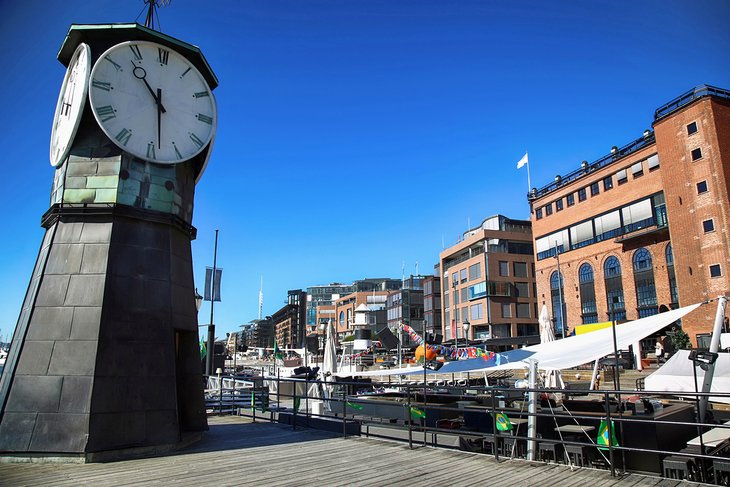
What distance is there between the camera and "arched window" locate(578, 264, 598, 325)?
53125mm

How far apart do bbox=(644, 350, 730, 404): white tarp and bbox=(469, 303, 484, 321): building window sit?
59.4 m

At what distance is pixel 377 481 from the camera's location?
22.7ft

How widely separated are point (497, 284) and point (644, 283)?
25929 millimetres

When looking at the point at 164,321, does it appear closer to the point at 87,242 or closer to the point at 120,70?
the point at 87,242

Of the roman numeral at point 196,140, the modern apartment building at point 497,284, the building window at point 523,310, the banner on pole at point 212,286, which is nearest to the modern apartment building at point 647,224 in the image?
the modern apartment building at point 497,284

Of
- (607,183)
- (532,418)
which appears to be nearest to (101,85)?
(532,418)

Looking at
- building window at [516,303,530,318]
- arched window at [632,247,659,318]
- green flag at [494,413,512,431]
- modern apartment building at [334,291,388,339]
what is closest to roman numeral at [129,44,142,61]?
green flag at [494,413,512,431]

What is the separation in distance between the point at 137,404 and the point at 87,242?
3.33 metres

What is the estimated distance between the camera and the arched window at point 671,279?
4256 cm

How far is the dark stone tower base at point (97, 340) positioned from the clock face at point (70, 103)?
1490mm

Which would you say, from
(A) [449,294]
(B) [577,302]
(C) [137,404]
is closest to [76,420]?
(C) [137,404]

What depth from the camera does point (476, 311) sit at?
73.2m

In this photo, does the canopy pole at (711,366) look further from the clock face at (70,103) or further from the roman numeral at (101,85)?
the clock face at (70,103)

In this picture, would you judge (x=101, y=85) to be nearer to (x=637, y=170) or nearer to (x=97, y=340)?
(x=97, y=340)
